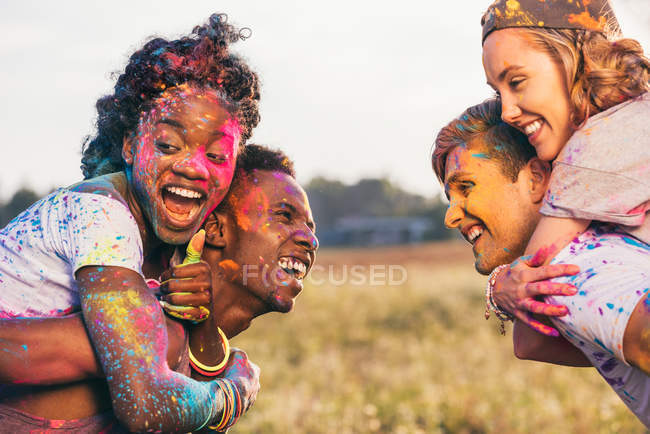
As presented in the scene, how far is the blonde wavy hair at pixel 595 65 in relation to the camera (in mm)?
2367

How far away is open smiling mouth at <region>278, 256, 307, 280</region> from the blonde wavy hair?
1.41 meters

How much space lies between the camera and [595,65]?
242 cm

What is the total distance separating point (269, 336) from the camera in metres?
11.2

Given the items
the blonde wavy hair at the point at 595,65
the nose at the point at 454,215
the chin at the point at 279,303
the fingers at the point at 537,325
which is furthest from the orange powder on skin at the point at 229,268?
the blonde wavy hair at the point at 595,65

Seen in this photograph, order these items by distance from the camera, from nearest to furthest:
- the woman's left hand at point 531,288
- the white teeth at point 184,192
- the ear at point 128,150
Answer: the woman's left hand at point 531,288 < the white teeth at point 184,192 < the ear at point 128,150

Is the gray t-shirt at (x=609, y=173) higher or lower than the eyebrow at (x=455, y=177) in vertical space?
higher

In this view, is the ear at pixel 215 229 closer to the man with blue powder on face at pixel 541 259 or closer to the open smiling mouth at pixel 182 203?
the open smiling mouth at pixel 182 203

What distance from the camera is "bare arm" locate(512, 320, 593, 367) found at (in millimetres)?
2613

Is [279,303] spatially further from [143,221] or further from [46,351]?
[46,351]

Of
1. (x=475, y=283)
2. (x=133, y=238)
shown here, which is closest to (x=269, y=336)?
(x=475, y=283)

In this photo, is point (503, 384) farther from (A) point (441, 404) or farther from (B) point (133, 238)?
(B) point (133, 238)

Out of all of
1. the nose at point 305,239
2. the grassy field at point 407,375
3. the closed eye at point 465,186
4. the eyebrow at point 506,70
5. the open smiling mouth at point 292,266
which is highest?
the eyebrow at point 506,70

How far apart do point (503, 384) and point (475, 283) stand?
21.7ft

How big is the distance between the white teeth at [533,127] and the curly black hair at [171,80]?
48.5 inches
